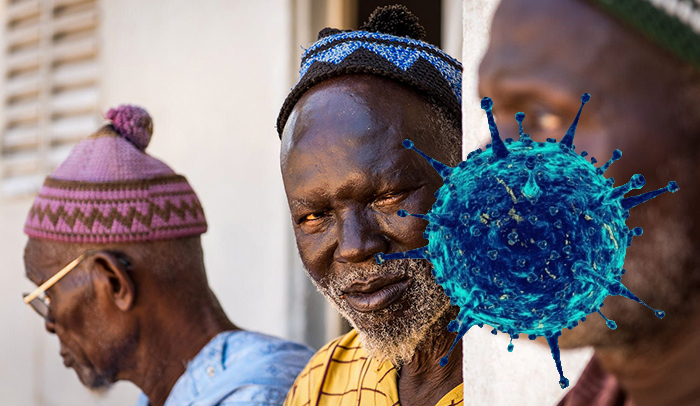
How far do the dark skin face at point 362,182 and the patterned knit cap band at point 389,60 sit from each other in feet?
0.10

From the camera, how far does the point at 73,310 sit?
305 cm

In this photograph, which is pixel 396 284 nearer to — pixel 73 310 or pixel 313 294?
pixel 73 310

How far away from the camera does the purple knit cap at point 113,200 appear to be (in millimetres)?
3029

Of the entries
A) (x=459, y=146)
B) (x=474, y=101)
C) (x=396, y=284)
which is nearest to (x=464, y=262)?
(x=474, y=101)

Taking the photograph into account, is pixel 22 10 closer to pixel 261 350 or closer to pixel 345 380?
pixel 261 350

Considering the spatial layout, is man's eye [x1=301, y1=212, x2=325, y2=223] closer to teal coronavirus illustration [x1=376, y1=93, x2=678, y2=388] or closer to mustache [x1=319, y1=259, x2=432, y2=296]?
mustache [x1=319, y1=259, x2=432, y2=296]

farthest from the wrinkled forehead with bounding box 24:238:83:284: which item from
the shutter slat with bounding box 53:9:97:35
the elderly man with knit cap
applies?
the shutter slat with bounding box 53:9:97:35

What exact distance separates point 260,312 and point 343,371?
192 cm

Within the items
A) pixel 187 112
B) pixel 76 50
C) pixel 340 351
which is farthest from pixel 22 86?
pixel 340 351

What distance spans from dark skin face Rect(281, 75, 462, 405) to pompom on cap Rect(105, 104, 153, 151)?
142 cm

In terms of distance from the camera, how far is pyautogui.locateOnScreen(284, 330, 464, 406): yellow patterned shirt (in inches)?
82.0

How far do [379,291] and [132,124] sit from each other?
5.86 ft

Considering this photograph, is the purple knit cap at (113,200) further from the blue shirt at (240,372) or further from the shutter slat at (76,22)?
the shutter slat at (76,22)

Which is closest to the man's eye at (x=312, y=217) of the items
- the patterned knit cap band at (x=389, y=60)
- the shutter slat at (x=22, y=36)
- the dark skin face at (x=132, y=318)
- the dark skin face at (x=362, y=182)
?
the dark skin face at (x=362, y=182)
